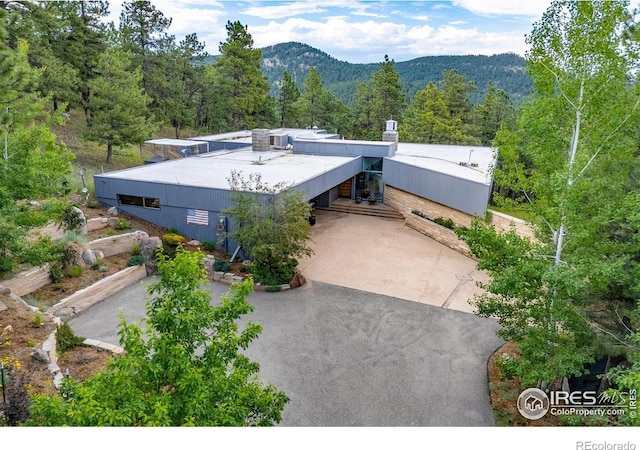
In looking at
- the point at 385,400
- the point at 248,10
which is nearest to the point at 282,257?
the point at 385,400

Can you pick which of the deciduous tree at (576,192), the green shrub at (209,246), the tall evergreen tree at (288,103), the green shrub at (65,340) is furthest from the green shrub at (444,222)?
the tall evergreen tree at (288,103)

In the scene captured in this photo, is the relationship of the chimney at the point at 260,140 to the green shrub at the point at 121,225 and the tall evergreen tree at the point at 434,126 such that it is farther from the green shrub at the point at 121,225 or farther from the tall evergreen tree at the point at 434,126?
the tall evergreen tree at the point at 434,126

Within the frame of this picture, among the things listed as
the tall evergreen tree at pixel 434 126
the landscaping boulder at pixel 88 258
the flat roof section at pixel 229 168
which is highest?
the tall evergreen tree at pixel 434 126

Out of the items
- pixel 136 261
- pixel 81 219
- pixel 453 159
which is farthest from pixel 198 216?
pixel 453 159

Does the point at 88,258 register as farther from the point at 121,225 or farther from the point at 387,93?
the point at 387,93

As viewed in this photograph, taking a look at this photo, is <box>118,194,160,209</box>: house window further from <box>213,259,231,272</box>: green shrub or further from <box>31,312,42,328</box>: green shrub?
<box>31,312,42,328</box>: green shrub
